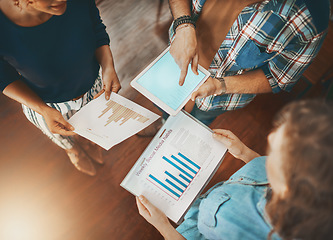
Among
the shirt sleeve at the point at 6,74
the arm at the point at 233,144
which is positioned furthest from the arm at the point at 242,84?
the shirt sleeve at the point at 6,74

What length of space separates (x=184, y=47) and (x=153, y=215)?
0.76m

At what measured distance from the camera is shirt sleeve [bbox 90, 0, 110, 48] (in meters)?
0.99

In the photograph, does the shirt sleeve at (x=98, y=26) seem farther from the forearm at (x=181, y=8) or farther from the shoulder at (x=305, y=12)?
the shoulder at (x=305, y=12)

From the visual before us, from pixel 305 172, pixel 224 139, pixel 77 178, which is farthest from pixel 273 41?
pixel 77 178

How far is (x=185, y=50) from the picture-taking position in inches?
41.4

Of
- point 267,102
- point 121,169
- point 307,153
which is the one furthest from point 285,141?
point 267,102

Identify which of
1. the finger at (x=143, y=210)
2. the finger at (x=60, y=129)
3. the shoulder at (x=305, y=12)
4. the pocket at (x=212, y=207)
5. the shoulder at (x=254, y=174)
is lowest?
the finger at (x=143, y=210)

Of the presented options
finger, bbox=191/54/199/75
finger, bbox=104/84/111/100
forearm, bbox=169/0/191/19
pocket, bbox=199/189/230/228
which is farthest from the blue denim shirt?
forearm, bbox=169/0/191/19

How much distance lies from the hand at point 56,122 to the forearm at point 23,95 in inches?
1.2

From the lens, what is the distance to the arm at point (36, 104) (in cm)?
92

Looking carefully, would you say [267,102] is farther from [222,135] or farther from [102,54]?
[102,54]

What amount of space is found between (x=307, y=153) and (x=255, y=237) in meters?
0.39

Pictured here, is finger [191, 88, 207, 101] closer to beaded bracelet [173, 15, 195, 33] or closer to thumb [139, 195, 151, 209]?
beaded bracelet [173, 15, 195, 33]

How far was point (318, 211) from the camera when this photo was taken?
452mm
